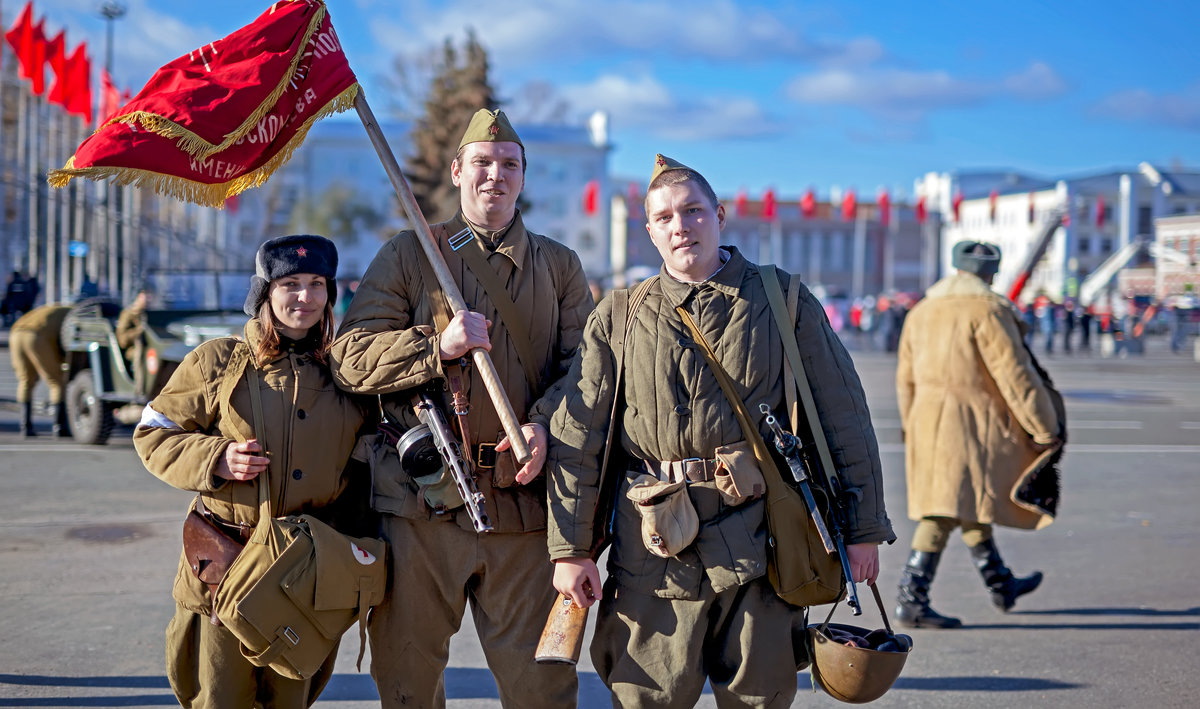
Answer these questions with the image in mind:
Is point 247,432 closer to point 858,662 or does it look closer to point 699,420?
point 699,420

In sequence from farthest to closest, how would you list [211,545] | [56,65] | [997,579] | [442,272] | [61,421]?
1. [56,65]
2. [61,421]
3. [997,579]
4. [442,272]
5. [211,545]

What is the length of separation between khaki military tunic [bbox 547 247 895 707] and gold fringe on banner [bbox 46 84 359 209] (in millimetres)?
1284

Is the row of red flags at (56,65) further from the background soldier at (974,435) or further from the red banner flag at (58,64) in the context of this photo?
the background soldier at (974,435)

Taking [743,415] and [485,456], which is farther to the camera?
[485,456]

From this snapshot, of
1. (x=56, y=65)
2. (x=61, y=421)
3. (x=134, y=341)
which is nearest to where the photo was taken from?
(x=134, y=341)

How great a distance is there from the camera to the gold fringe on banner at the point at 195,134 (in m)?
3.47

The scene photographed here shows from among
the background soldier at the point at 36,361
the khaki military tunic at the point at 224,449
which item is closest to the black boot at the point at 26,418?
the background soldier at the point at 36,361

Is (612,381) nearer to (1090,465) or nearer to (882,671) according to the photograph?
(882,671)

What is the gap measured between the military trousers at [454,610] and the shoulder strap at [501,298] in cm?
55

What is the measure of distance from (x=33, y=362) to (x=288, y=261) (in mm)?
9759

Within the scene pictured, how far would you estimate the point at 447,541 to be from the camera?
361 centimetres

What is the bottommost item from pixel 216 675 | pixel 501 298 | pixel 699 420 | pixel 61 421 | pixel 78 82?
pixel 61 421

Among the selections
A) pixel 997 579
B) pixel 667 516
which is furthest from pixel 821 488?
pixel 997 579

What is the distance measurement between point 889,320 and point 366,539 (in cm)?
3009
